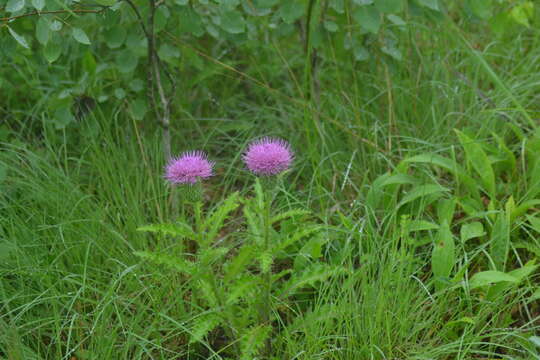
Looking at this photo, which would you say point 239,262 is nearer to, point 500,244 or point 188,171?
point 188,171

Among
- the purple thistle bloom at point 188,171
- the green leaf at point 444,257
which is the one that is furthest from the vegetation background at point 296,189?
the purple thistle bloom at point 188,171

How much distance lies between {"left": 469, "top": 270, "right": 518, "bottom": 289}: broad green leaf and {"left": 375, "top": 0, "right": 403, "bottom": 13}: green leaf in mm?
931

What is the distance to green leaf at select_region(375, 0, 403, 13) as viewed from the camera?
2.28 m

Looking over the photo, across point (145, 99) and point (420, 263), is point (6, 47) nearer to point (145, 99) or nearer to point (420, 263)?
point (145, 99)

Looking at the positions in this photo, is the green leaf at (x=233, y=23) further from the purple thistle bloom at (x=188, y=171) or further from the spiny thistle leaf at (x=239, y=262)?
the spiny thistle leaf at (x=239, y=262)

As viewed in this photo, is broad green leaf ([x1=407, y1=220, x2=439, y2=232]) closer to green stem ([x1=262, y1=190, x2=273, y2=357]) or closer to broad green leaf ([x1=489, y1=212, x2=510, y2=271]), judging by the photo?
broad green leaf ([x1=489, y1=212, x2=510, y2=271])

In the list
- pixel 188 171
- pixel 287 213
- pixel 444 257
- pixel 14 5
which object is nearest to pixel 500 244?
pixel 444 257

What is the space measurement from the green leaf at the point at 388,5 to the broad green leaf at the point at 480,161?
18.2 inches

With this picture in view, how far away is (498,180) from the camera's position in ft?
8.01

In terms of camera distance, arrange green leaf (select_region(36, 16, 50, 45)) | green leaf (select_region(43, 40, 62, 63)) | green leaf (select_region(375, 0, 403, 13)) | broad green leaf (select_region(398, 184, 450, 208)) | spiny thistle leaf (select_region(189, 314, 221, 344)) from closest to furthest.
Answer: spiny thistle leaf (select_region(189, 314, 221, 344)) < green leaf (select_region(36, 16, 50, 45)) < green leaf (select_region(43, 40, 62, 63)) < broad green leaf (select_region(398, 184, 450, 208)) < green leaf (select_region(375, 0, 403, 13))

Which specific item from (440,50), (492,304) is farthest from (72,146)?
(492,304)

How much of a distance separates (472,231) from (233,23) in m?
1.09

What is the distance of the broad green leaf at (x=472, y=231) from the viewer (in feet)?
6.82

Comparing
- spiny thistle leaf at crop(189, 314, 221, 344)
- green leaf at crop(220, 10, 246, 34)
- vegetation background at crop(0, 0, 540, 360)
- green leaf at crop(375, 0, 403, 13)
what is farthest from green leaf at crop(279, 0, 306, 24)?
spiny thistle leaf at crop(189, 314, 221, 344)
